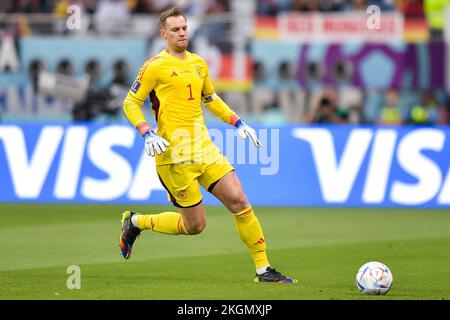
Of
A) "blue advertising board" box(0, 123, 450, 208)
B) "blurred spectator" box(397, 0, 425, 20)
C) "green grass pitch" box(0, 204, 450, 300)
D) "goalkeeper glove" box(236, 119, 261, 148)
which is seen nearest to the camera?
"green grass pitch" box(0, 204, 450, 300)

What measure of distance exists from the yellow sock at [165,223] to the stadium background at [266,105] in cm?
421

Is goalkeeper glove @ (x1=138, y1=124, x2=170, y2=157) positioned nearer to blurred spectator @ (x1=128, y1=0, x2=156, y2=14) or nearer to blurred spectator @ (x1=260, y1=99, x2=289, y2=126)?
blurred spectator @ (x1=260, y1=99, x2=289, y2=126)

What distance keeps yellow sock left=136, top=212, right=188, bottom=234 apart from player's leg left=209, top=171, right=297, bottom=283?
61 centimetres

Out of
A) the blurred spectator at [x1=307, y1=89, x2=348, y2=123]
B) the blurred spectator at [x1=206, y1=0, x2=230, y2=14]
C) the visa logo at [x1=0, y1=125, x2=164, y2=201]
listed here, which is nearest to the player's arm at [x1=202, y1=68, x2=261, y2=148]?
the visa logo at [x1=0, y1=125, x2=164, y2=201]

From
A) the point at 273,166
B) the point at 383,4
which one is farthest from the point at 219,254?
the point at 383,4

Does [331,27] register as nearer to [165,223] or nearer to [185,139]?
[165,223]

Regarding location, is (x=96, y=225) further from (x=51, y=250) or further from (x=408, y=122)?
(x=408, y=122)

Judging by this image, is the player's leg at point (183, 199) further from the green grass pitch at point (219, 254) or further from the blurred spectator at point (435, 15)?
the blurred spectator at point (435, 15)

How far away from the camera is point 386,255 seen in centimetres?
1241

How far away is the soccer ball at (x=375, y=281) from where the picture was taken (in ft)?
30.7

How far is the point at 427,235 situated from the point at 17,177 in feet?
22.5

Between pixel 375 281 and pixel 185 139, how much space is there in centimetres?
227

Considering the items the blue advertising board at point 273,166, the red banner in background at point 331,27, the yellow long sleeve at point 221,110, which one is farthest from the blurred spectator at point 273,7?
the yellow long sleeve at point 221,110

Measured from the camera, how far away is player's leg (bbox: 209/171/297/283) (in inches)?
397
